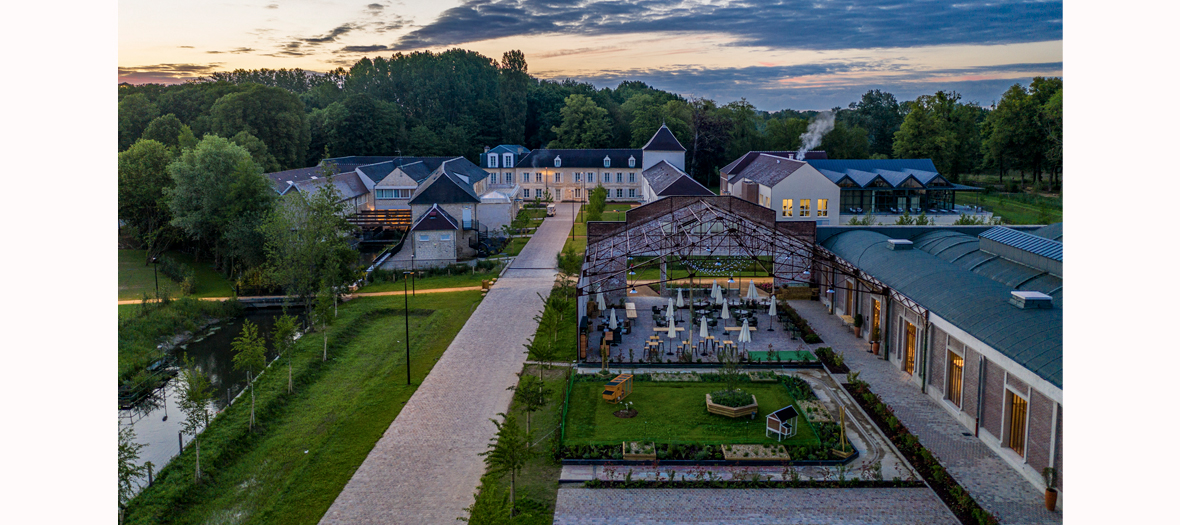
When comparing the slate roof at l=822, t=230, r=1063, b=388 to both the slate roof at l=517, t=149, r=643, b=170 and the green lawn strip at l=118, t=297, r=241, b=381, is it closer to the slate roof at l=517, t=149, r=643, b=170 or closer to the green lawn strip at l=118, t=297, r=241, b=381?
the green lawn strip at l=118, t=297, r=241, b=381

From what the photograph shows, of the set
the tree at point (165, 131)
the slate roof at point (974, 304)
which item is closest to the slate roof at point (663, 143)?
the tree at point (165, 131)

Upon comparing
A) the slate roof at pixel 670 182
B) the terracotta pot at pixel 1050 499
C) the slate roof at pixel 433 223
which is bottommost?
the terracotta pot at pixel 1050 499

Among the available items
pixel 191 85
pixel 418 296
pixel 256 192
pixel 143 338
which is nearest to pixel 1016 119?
pixel 418 296

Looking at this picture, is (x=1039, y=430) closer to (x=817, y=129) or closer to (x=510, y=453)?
(x=510, y=453)

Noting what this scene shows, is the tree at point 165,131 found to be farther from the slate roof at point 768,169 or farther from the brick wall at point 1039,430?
the brick wall at point 1039,430

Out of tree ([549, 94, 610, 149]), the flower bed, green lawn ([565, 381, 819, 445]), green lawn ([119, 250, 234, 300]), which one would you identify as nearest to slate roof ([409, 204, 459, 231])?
green lawn ([119, 250, 234, 300])
